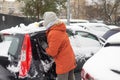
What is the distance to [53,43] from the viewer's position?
6.07 metres

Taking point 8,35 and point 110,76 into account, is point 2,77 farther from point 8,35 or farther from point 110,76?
point 110,76

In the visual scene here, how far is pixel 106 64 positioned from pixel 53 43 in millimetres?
2396

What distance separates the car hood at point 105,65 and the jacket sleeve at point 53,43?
1.95m

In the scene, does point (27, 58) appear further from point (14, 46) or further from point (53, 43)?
point (53, 43)

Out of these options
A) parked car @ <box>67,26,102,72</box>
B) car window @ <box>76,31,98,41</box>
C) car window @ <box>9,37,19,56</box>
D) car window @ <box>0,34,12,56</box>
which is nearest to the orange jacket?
car window @ <box>9,37,19,56</box>

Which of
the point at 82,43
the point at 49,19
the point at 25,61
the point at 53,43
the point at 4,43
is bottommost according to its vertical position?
the point at 82,43

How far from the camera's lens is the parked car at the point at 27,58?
246 inches

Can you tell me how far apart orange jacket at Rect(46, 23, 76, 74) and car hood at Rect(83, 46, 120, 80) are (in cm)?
198

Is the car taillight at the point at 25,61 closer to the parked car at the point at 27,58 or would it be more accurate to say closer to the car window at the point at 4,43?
the parked car at the point at 27,58

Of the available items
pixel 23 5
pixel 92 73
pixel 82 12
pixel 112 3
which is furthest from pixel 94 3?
pixel 92 73

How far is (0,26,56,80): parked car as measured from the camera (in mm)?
6258

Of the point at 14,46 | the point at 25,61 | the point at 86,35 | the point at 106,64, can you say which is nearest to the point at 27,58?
the point at 25,61

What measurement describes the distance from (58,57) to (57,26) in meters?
0.52

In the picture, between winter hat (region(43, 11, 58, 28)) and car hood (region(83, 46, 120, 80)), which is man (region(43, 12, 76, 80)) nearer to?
winter hat (region(43, 11, 58, 28))
